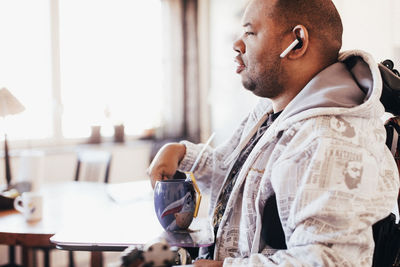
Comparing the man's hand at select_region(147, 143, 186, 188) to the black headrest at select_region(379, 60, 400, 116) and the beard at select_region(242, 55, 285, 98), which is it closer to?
the beard at select_region(242, 55, 285, 98)

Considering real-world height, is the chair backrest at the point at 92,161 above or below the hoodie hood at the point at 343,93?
below

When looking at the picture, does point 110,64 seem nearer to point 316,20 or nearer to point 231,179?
point 231,179

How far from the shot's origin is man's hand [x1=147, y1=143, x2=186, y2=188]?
1.18m

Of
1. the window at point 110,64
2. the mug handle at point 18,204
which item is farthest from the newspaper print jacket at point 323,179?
the window at point 110,64

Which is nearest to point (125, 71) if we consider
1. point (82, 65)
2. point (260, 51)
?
point (82, 65)

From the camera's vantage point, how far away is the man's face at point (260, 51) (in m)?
1.01

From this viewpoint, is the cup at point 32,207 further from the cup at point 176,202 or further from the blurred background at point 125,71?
the blurred background at point 125,71

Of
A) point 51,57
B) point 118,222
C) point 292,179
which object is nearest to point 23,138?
point 51,57

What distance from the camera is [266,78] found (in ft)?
3.36

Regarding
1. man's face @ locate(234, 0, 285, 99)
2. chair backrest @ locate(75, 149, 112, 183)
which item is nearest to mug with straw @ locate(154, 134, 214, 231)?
man's face @ locate(234, 0, 285, 99)

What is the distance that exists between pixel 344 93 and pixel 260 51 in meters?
0.28

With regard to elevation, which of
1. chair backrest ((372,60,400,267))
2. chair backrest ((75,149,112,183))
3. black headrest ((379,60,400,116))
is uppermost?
black headrest ((379,60,400,116))

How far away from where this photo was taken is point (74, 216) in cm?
133

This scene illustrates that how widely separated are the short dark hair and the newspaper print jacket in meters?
0.05
